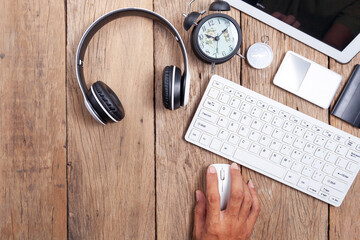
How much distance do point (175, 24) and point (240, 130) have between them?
314 mm

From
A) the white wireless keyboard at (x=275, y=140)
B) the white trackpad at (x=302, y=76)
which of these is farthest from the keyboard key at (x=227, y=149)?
the white trackpad at (x=302, y=76)

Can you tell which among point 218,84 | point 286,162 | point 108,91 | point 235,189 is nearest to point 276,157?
point 286,162

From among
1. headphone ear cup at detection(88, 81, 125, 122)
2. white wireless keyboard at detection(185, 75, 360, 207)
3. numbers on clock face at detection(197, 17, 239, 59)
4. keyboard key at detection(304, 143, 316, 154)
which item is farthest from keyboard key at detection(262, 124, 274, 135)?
headphone ear cup at detection(88, 81, 125, 122)

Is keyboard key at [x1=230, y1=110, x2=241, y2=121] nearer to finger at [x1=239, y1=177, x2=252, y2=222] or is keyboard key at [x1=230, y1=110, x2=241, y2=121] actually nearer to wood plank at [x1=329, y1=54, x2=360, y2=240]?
finger at [x1=239, y1=177, x2=252, y2=222]

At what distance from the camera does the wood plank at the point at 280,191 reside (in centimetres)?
75

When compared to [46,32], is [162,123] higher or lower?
lower

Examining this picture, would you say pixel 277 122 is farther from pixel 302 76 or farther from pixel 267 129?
pixel 302 76

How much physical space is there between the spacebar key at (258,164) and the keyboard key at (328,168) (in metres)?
0.10

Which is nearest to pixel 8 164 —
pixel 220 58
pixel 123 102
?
pixel 123 102

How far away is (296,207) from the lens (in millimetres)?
765

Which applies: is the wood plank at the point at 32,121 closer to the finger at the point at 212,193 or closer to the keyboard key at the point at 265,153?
the finger at the point at 212,193

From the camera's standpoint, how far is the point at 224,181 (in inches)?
29.2

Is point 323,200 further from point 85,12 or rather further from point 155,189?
point 85,12

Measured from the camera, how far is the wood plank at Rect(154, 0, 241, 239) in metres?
0.73
